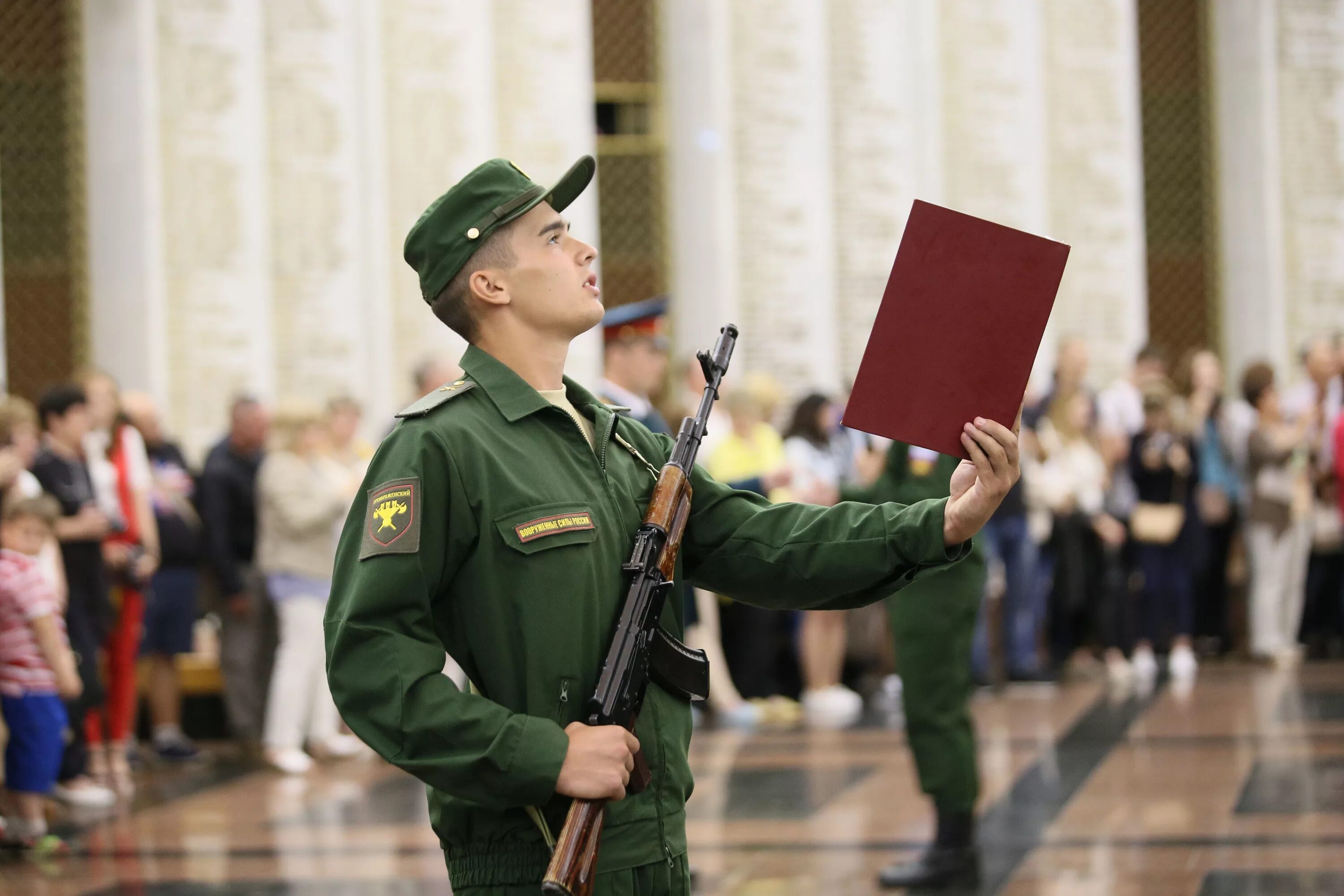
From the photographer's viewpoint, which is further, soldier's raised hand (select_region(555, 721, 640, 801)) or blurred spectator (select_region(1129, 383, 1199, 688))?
blurred spectator (select_region(1129, 383, 1199, 688))

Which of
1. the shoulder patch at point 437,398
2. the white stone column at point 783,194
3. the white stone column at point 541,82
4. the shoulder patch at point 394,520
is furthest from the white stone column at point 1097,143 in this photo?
the shoulder patch at point 394,520

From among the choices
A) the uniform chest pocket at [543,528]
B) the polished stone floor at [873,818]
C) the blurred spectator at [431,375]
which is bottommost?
the polished stone floor at [873,818]

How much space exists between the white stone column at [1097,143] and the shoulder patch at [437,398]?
50.3 ft

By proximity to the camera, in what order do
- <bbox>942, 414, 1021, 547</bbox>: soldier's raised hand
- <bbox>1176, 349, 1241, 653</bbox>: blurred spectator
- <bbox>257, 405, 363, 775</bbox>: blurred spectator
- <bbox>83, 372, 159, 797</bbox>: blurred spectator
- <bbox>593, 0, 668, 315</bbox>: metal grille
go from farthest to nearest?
<bbox>593, 0, 668, 315</bbox>: metal grille < <bbox>1176, 349, 1241, 653</bbox>: blurred spectator < <bbox>257, 405, 363, 775</bbox>: blurred spectator < <bbox>83, 372, 159, 797</bbox>: blurred spectator < <bbox>942, 414, 1021, 547</bbox>: soldier's raised hand

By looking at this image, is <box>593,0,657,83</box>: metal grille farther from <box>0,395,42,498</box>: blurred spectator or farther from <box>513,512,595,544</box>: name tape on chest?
<box>513,512,595,544</box>: name tape on chest

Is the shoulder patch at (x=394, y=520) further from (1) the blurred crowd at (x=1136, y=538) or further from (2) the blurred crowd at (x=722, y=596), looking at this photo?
(1) the blurred crowd at (x=1136, y=538)

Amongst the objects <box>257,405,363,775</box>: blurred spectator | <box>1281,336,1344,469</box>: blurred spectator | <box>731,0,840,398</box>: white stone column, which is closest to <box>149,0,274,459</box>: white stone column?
<box>257,405,363,775</box>: blurred spectator

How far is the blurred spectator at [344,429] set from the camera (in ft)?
34.6

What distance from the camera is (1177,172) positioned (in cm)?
1959

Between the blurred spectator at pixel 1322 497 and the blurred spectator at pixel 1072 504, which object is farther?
the blurred spectator at pixel 1322 497

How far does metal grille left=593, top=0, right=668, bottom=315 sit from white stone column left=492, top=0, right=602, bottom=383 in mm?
1580

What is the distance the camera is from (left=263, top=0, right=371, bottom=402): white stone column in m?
13.9

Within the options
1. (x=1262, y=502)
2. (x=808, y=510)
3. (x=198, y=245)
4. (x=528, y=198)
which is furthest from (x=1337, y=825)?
(x=198, y=245)

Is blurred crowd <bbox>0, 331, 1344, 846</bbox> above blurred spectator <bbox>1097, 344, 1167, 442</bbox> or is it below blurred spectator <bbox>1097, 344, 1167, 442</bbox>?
below
